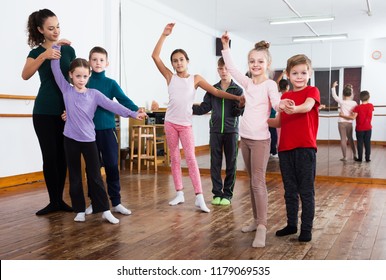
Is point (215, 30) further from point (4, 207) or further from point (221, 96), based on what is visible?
point (4, 207)

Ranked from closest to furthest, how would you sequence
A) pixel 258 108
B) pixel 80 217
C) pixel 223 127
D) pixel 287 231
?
pixel 258 108, pixel 287 231, pixel 80 217, pixel 223 127

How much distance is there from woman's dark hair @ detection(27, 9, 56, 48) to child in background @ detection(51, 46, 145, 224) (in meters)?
0.30

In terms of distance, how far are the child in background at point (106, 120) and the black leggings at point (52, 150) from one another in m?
0.31

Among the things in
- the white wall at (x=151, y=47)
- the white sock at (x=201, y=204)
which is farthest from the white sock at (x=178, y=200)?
the white wall at (x=151, y=47)

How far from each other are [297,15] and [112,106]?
3.28 m

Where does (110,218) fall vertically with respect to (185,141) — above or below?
below

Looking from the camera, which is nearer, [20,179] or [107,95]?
[107,95]

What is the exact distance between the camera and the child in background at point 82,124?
2.93 m

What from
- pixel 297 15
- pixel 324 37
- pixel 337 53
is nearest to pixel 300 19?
pixel 297 15

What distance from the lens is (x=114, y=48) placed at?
6.13 metres

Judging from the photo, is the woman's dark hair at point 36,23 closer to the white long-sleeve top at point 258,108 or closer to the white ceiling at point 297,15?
the white long-sleeve top at point 258,108

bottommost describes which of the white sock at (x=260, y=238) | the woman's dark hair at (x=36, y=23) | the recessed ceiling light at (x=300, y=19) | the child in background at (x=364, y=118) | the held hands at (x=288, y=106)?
the white sock at (x=260, y=238)

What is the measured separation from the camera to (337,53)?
5090 mm

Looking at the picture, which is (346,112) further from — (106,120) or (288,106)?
(106,120)
